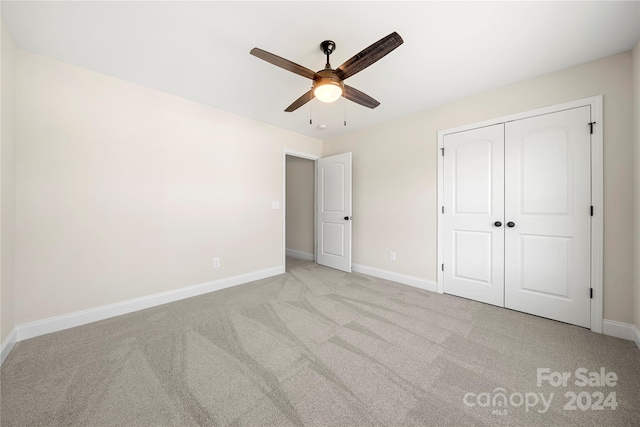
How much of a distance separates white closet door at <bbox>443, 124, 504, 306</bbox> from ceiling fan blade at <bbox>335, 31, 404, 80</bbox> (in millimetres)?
1882

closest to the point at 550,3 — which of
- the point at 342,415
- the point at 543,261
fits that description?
the point at 543,261

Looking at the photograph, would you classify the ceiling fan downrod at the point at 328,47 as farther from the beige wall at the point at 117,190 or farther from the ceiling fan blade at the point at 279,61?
the beige wall at the point at 117,190

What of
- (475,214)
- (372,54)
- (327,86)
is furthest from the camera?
(475,214)

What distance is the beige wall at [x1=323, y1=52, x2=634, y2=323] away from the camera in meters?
1.99

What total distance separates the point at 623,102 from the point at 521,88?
0.76 metres

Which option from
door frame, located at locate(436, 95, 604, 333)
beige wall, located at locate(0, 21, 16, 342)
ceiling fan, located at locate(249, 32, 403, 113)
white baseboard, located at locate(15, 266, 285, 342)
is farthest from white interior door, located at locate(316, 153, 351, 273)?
beige wall, located at locate(0, 21, 16, 342)

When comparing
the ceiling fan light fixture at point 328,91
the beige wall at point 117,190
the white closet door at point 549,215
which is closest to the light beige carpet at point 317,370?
the white closet door at point 549,215

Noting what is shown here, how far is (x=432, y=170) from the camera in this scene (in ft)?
10.2

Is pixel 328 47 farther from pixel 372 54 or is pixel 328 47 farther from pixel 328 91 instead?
pixel 372 54

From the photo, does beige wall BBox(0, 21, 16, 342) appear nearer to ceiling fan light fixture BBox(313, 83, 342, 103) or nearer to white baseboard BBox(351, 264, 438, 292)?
ceiling fan light fixture BBox(313, 83, 342, 103)

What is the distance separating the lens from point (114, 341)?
1939 mm

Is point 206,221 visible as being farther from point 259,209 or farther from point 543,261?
point 543,261

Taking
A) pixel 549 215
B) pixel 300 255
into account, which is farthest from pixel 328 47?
pixel 300 255

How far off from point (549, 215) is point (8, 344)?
4.85 m
